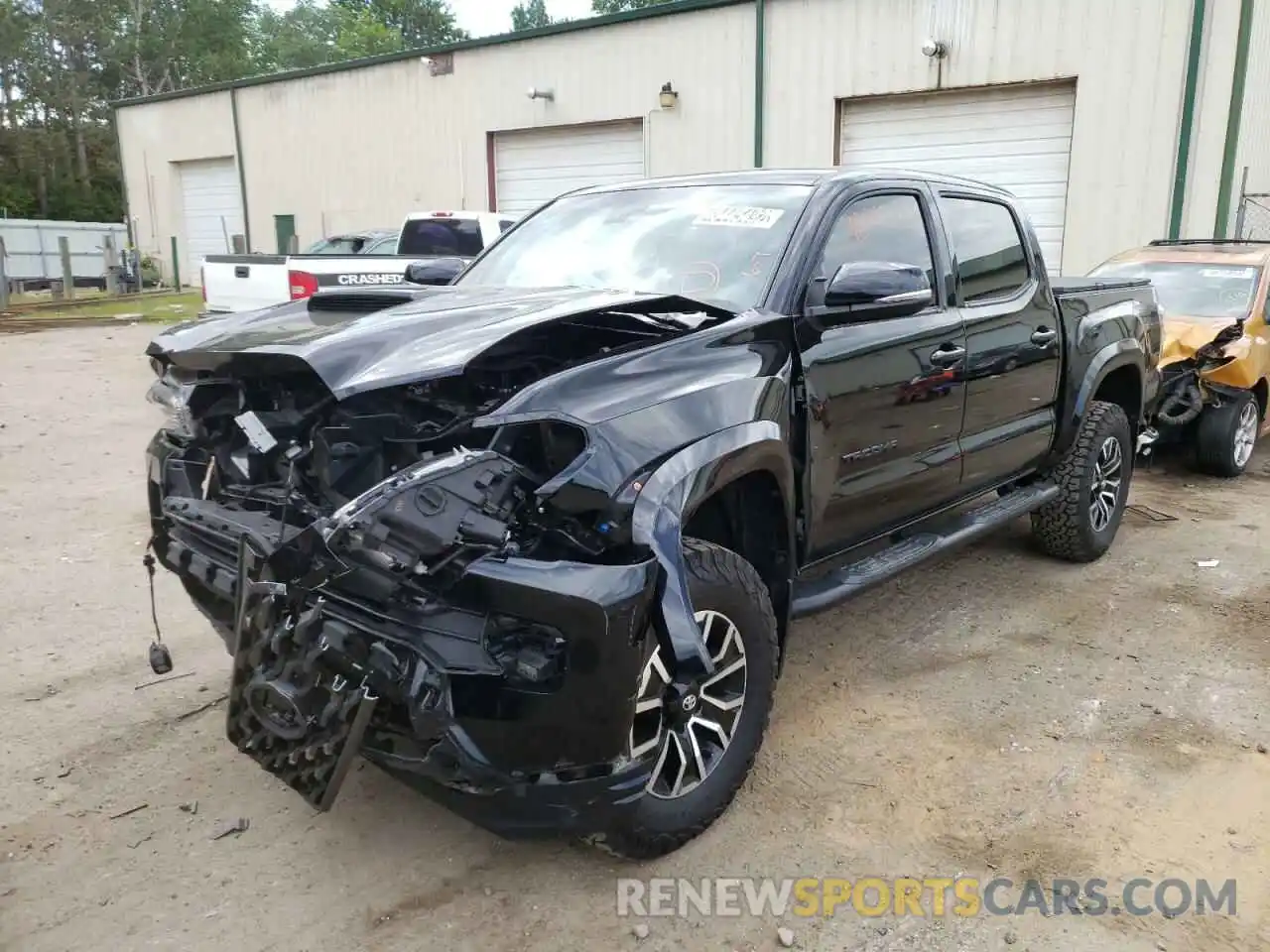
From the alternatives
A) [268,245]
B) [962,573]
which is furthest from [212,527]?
[268,245]

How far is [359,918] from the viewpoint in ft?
8.85

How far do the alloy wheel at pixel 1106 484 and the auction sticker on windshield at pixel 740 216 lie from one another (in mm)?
2800

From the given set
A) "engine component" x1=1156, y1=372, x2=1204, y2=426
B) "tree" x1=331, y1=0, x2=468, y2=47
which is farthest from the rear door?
"tree" x1=331, y1=0, x2=468, y2=47

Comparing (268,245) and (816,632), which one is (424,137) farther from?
(816,632)

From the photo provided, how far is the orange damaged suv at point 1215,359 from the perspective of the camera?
757cm

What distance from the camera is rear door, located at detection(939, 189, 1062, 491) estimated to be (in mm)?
4398

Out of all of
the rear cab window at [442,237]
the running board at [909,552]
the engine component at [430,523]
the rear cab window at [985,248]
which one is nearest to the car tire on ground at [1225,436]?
the running board at [909,552]

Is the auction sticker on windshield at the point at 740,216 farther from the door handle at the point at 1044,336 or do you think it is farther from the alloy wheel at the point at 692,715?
the door handle at the point at 1044,336

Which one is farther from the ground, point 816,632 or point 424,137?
point 424,137

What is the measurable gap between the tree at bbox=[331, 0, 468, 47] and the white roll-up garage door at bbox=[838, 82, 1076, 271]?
5058 cm

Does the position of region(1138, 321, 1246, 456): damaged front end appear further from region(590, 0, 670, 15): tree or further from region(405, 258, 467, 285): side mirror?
region(590, 0, 670, 15): tree

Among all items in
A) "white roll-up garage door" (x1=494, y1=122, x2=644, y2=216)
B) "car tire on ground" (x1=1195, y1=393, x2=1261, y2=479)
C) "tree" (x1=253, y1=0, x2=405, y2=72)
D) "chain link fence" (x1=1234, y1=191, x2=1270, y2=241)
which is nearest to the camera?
"car tire on ground" (x1=1195, y1=393, x2=1261, y2=479)

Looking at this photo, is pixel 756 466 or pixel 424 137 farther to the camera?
pixel 424 137

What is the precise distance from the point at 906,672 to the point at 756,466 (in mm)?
1712
